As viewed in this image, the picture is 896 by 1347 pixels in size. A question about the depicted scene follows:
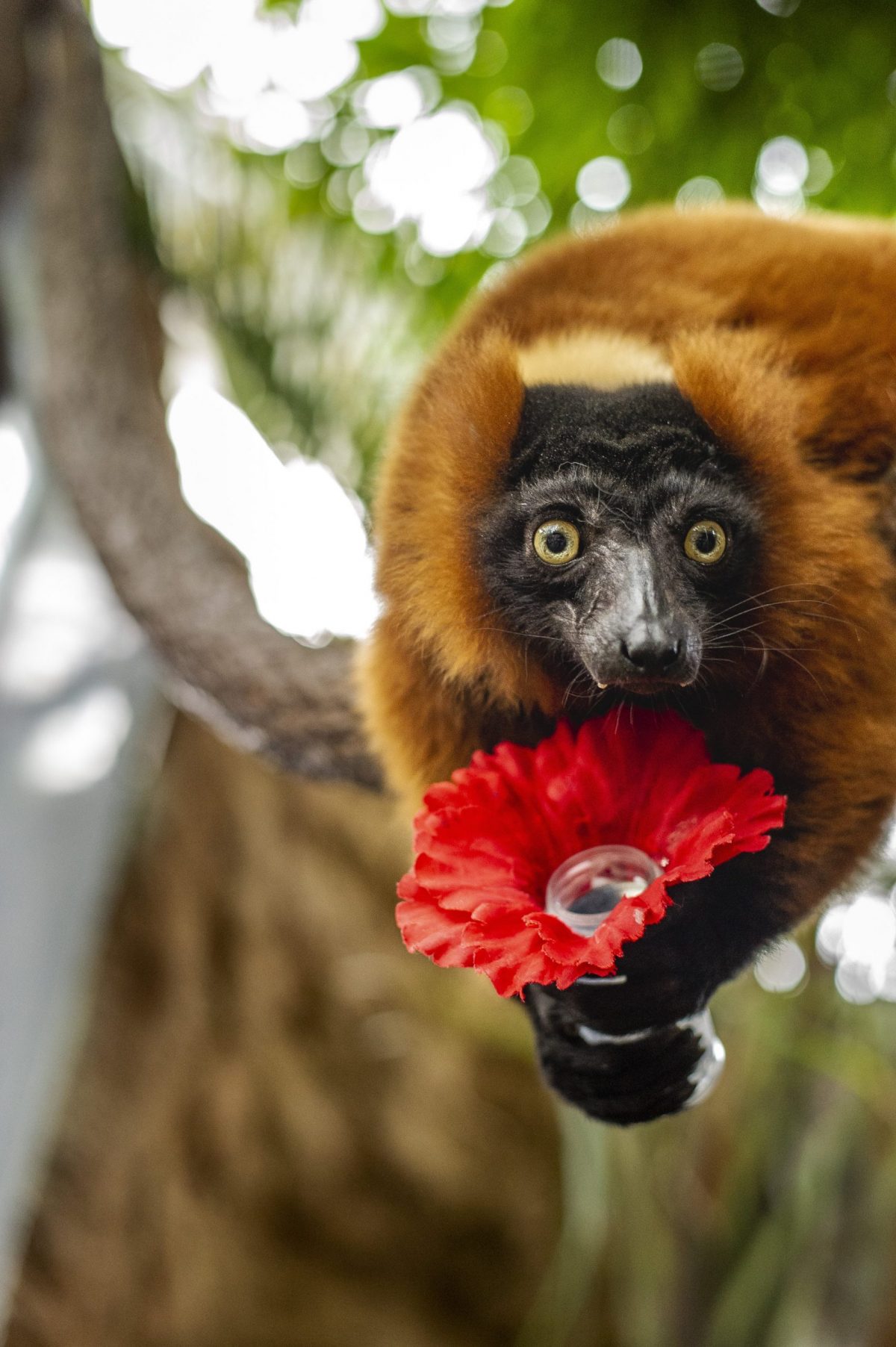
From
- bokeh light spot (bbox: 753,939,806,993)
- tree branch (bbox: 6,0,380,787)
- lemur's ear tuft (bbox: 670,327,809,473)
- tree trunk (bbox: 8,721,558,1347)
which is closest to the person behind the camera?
lemur's ear tuft (bbox: 670,327,809,473)

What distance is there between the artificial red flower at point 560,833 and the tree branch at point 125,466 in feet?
2.17

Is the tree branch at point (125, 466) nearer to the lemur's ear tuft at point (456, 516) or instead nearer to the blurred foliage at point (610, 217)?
the blurred foliage at point (610, 217)

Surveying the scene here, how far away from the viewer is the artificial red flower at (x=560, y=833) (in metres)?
0.51

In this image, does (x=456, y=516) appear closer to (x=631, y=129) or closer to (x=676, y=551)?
(x=676, y=551)

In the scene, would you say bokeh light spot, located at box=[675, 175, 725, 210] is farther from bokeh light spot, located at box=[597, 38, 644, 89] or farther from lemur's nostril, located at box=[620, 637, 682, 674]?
lemur's nostril, located at box=[620, 637, 682, 674]

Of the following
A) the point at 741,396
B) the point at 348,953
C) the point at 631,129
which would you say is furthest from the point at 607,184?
the point at 348,953

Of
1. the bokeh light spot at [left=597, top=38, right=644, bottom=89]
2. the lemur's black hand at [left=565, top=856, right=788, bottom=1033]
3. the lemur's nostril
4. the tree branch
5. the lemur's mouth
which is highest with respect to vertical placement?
the bokeh light spot at [left=597, top=38, right=644, bottom=89]

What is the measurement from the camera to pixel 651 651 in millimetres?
538

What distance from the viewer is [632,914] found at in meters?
0.51

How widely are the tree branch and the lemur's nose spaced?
75cm

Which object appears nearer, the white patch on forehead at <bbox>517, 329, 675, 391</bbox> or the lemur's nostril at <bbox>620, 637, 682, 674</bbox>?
the lemur's nostril at <bbox>620, 637, 682, 674</bbox>

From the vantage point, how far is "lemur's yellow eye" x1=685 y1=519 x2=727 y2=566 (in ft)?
1.90

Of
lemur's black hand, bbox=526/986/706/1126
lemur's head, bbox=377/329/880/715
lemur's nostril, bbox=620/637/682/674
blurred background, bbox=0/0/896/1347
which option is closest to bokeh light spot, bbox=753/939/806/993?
blurred background, bbox=0/0/896/1347

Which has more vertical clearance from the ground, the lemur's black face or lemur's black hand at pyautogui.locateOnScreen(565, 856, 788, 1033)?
the lemur's black face
